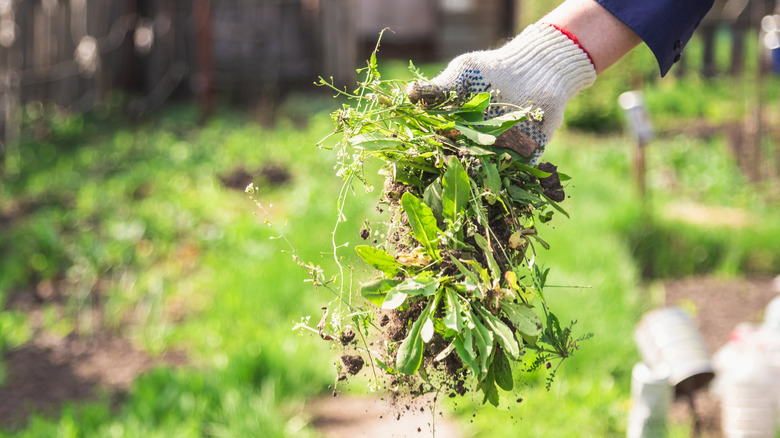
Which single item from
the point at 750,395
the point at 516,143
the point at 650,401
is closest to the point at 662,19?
the point at 516,143

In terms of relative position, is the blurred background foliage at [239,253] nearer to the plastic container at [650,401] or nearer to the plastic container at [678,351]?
the plastic container at [678,351]

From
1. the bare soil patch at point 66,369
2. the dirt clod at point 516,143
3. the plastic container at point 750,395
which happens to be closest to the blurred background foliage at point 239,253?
the bare soil patch at point 66,369

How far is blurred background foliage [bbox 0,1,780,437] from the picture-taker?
10.1ft

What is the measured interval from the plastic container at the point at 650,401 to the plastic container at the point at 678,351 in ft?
1.52

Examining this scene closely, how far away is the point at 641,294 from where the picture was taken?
15.0 feet

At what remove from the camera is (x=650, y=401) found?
7.68 feet

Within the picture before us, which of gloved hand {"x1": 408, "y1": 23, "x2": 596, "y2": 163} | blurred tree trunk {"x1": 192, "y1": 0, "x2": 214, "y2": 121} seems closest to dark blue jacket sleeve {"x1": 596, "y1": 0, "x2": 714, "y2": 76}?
gloved hand {"x1": 408, "y1": 23, "x2": 596, "y2": 163}

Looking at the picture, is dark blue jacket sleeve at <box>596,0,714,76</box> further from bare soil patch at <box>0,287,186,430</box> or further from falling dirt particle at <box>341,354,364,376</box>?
bare soil patch at <box>0,287,186,430</box>

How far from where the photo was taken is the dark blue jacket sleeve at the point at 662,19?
66.0 inches

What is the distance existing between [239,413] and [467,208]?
1833 mm

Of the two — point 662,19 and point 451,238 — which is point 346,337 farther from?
point 662,19

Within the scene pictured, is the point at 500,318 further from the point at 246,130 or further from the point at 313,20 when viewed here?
the point at 313,20

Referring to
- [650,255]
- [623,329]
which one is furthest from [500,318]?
[650,255]

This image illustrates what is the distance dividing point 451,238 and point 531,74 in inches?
19.4
